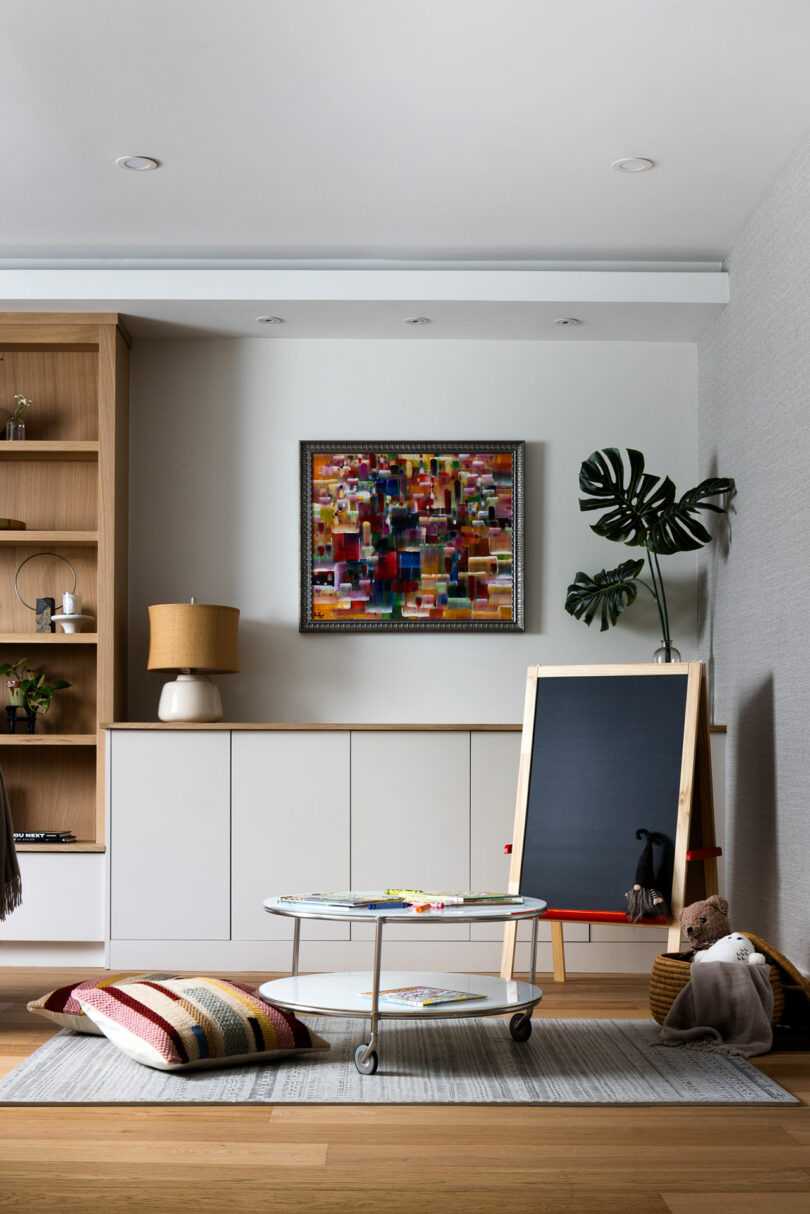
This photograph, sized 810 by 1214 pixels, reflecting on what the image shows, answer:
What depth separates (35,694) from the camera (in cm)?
471

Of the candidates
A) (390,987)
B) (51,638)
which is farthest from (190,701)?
(390,987)

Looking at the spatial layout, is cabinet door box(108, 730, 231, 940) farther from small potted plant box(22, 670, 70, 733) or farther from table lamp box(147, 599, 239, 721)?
small potted plant box(22, 670, 70, 733)

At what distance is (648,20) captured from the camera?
9.96 feet

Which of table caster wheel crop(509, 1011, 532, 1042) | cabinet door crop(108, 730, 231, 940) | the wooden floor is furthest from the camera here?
cabinet door crop(108, 730, 231, 940)

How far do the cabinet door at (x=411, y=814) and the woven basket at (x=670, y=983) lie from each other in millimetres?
1089

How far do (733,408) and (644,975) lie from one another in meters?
A: 2.08

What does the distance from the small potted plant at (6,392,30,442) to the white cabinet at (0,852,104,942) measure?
5.37 ft

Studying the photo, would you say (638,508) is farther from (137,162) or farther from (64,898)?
(64,898)

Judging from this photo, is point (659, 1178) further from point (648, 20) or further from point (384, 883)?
point (648, 20)

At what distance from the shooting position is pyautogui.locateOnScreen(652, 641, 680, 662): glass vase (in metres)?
4.63

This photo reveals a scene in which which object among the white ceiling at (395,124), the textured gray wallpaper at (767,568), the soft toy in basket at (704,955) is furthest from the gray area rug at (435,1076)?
the white ceiling at (395,124)

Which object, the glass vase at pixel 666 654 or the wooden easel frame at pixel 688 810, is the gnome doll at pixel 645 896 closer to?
the wooden easel frame at pixel 688 810

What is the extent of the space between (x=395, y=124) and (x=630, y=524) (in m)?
1.80

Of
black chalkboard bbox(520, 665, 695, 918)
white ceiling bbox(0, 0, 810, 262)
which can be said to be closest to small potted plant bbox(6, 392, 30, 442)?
white ceiling bbox(0, 0, 810, 262)
